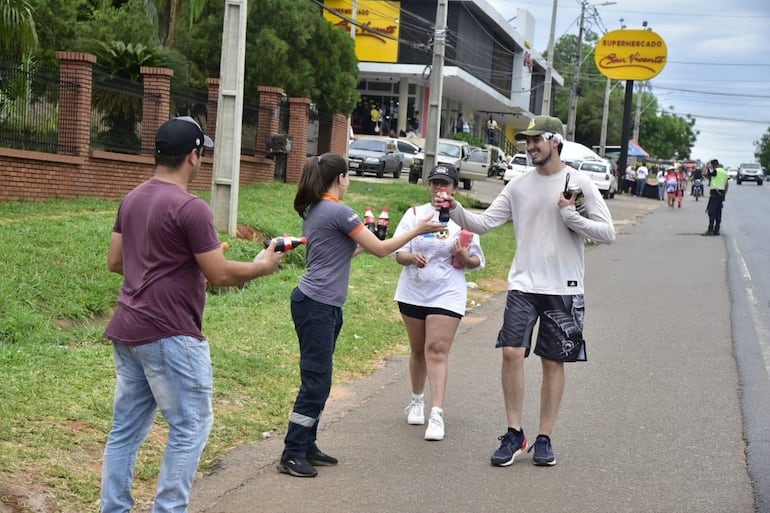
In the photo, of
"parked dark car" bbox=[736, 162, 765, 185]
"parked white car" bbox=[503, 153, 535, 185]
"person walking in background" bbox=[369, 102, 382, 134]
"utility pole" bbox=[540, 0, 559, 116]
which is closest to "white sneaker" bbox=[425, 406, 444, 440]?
"parked white car" bbox=[503, 153, 535, 185]

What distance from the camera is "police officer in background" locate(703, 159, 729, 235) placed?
26.2 meters

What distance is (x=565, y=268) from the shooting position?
249 inches

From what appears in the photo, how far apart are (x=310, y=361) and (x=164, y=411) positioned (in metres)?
1.65

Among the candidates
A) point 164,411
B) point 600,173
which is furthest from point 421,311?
point 600,173

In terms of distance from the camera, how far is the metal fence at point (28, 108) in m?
15.1

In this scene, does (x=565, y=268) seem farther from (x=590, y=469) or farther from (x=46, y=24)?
(x=46, y=24)

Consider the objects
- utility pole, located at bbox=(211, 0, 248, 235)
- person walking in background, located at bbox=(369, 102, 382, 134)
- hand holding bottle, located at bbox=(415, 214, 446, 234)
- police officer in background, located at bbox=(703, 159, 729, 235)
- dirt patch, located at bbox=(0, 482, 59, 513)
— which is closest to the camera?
dirt patch, located at bbox=(0, 482, 59, 513)

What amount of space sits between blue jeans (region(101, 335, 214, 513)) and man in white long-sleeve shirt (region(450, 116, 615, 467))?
2385 mm

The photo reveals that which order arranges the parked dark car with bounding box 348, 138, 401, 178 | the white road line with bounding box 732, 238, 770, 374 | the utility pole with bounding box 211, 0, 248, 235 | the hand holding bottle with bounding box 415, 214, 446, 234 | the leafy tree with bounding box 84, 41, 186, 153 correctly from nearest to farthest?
the hand holding bottle with bounding box 415, 214, 446, 234
the white road line with bounding box 732, 238, 770, 374
the utility pole with bounding box 211, 0, 248, 235
the leafy tree with bounding box 84, 41, 186, 153
the parked dark car with bounding box 348, 138, 401, 178

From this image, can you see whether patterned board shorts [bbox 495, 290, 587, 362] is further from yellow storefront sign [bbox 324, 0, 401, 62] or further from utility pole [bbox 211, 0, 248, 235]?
yellow storefront sign [bbox 324, 0, 401, 62]

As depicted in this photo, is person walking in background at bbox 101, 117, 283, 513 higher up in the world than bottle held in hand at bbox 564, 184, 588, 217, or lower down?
lower down

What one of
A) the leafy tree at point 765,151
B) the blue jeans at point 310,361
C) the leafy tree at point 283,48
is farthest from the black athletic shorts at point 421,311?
the leafy tree at point 765,151

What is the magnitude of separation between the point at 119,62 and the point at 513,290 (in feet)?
49.2

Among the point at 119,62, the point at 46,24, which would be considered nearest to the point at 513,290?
the point at 119,62
